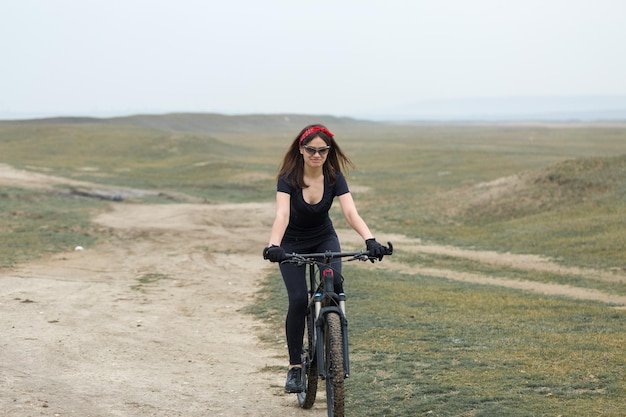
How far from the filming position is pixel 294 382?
6715 millimetres

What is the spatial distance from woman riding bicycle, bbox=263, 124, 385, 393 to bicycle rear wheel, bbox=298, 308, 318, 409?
0.13m

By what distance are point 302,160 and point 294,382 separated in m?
1.69

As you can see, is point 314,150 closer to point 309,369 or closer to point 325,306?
point 325,306

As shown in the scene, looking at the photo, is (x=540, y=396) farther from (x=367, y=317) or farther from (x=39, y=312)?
(x=39, y=312)

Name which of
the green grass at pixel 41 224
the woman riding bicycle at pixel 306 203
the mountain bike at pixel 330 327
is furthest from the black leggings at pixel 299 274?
the green grass at pixel 41 224

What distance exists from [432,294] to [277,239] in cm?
722

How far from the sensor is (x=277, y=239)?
6207 mm

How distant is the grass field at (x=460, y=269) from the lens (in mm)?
7047

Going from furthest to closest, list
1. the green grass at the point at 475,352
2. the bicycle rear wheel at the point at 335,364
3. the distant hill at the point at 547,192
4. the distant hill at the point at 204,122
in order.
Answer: the distant hill at the point at 204,122, the distant hill at the point at 547,192, the green grass at the point at 475,352, the bicycle rear wheel at the point at 335,364

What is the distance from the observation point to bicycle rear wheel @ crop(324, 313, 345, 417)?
18.9 ft

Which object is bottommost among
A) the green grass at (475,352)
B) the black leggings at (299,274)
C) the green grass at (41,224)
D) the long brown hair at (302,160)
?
the green grass at (41,224)

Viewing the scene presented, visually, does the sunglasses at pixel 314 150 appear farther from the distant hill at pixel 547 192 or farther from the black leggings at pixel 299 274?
the distant hill at pixel 547 192

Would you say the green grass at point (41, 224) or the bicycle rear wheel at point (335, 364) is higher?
the bicycle rear wheel at point (335, 364)

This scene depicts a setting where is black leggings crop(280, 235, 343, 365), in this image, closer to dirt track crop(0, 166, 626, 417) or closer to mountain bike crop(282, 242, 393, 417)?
mountain bike crop(282, 242, 393, 417)
